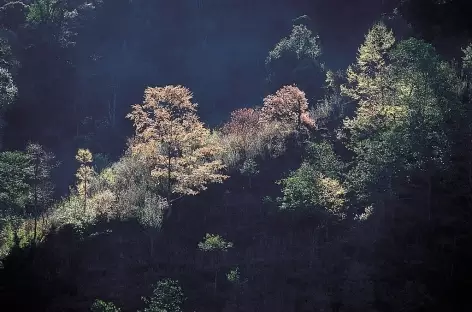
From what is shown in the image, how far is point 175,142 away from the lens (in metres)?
19.5

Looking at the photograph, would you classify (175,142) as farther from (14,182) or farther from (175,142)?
(14,182)

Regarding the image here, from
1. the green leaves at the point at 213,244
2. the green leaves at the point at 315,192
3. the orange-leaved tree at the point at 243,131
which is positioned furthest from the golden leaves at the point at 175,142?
the green leaves at the point at 315,192

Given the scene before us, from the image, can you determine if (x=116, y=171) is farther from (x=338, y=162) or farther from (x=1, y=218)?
(x=338, y=162)

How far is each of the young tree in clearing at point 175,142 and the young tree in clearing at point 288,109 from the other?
159 inches

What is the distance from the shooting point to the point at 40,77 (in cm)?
3716

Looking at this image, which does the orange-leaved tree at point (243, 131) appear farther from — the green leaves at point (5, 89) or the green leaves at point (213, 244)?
the green leaves at point (5, 89)

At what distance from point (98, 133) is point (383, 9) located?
25.3 meters

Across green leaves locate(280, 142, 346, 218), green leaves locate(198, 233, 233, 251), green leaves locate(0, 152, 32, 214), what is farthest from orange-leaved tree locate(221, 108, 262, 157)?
green leaves locate(0, 152, 32, 214)

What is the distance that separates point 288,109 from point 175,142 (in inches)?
240

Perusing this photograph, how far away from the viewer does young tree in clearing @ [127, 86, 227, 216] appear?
19125 mm

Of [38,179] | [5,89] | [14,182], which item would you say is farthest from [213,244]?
[5,89]

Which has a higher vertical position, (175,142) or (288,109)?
(288,109)

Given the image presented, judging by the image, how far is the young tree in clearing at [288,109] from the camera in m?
22.1

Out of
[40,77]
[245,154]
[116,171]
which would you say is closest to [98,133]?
[40,77]
